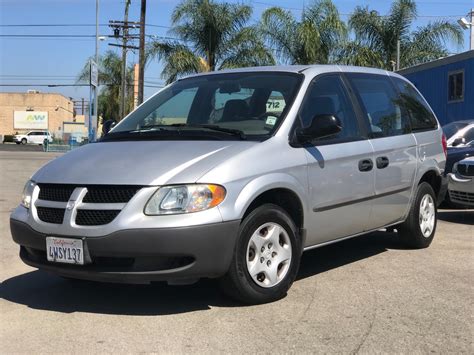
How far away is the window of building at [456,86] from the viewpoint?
17.4m

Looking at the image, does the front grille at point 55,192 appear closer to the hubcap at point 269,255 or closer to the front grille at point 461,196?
the hubcap at point 269,255

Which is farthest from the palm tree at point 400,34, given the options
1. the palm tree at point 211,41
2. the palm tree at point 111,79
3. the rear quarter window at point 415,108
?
the palm tree at point 111,79

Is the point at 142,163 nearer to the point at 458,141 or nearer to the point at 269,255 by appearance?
the point at 269,255

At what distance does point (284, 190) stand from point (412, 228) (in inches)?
92.3

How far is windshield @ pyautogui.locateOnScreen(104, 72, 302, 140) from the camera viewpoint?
482cm

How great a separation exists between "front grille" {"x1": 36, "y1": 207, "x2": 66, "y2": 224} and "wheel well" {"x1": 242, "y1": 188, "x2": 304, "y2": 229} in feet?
4.76

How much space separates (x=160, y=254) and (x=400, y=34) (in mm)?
24026

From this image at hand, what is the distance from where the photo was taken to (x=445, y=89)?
1819cm

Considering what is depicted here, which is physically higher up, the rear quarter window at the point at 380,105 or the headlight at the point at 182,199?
the rear quarter window at the point at 380,105

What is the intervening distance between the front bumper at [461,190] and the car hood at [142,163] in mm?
5290

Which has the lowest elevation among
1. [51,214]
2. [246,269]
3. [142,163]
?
[246,269]

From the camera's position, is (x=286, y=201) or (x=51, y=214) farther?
(x=286, y=201)

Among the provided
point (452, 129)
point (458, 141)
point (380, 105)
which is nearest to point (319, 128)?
point (380, 105)

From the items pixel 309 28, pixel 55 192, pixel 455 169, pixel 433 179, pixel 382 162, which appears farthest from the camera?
pixel 309 28
